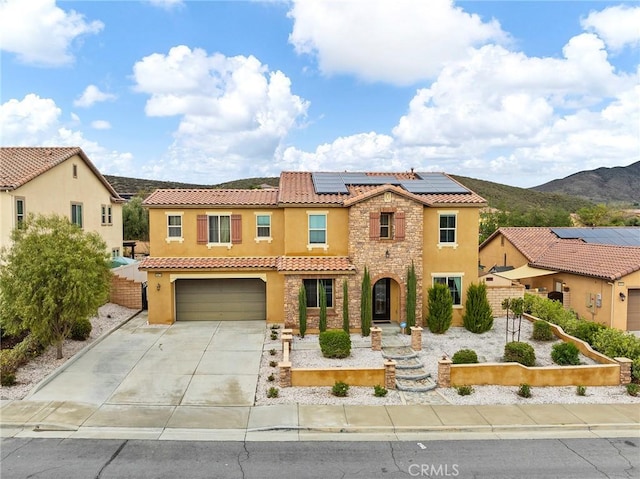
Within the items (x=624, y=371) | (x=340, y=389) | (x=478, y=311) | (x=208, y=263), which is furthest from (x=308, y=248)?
(x=624, y=371)

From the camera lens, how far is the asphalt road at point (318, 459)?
30.9ft

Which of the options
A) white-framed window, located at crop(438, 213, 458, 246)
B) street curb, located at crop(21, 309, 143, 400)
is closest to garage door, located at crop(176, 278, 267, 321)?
street curb, located at crop(21, 309, 143, 400)

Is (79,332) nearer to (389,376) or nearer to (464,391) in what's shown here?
(389,376)

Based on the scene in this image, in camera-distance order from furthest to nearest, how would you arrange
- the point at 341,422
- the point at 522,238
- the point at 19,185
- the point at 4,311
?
1. the point at 522,238
2. the point at 19,185
3. the point at 4,311
4. the point at 341,422

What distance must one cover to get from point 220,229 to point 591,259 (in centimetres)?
1947

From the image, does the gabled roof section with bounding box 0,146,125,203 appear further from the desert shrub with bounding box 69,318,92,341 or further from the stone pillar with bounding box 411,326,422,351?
the stone pillar with bounding box 411,326,422,351

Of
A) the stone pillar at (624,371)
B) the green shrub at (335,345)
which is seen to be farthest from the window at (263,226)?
the stone pillar at (624,371)

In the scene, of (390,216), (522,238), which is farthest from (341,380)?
(522,238)

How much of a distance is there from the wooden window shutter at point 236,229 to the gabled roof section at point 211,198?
685mm

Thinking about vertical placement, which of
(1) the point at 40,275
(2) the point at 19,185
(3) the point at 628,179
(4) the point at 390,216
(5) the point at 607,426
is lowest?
(5) the point at 607,426

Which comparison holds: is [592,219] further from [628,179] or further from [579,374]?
[628,179]

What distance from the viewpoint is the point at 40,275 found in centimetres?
1461

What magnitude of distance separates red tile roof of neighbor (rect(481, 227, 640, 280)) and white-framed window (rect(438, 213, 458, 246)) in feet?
24.5

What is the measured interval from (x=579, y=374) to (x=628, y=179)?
→ 164m
